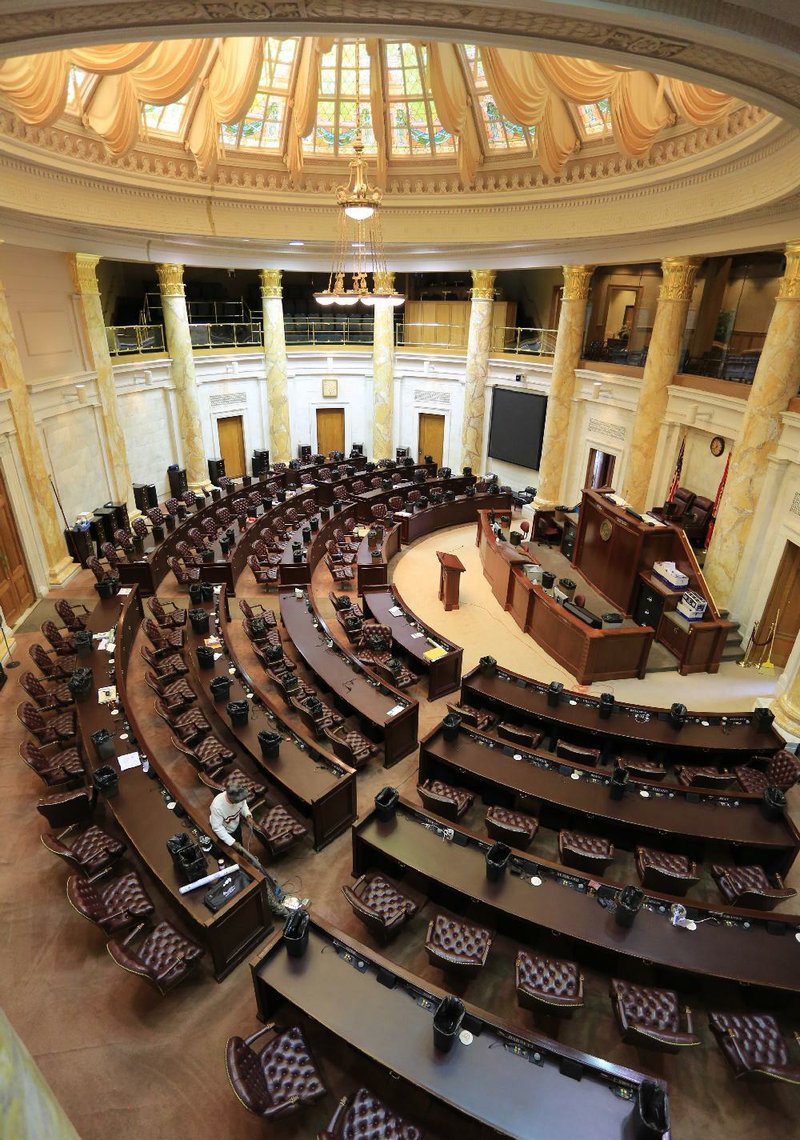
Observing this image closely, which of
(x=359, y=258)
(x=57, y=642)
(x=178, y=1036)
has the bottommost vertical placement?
(x=178, y=1036)

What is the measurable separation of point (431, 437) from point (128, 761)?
53.7 feet

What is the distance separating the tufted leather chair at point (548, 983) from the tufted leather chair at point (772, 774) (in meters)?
3.32

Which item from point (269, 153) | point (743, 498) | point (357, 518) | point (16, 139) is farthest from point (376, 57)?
point (743, 498)

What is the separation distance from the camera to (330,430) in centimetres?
2158

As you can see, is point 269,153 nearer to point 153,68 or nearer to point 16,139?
point 153,68

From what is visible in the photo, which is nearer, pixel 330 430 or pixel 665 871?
pixel 665 871

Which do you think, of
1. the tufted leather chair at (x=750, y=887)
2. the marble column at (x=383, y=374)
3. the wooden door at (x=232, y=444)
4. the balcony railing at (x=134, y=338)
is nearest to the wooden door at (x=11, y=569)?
the balcony railing at (x=134, y=338)

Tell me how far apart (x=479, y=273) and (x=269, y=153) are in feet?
20.8

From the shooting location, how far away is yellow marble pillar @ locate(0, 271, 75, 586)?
10.4 meters

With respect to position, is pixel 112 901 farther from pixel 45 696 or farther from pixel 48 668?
pixel 48 668

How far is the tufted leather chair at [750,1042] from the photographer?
4.09 meters

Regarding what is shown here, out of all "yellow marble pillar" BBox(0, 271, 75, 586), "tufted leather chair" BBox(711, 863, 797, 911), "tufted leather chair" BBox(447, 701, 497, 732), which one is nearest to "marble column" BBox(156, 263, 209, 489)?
"yellow marble pillar" BBox(0, 271, 75, 586)

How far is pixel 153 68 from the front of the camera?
404 inches

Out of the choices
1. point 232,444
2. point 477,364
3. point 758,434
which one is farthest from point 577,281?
point 232,444
